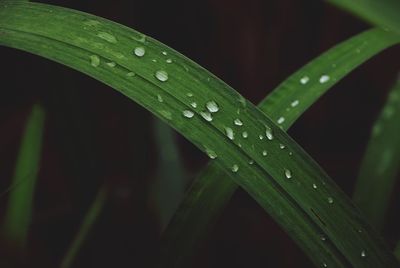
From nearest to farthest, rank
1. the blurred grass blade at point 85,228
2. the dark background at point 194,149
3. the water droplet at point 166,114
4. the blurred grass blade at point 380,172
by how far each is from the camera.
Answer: the water droplet at point 166,114, the blurred grass blade at point 380,172, the blurred grass blade at point 85,228, the dark background at point 194,149

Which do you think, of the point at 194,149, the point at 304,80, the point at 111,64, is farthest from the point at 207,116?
the point at 194,149

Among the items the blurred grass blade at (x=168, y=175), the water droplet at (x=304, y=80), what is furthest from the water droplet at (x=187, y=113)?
the blurred grass blade at (x=168, y=175)

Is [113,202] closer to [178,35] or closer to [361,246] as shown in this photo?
[178,35]

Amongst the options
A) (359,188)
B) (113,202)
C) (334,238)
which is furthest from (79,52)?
(113,202)

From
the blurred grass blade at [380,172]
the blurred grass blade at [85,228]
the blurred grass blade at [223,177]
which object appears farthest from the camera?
the blurred grass blade at [85,228]

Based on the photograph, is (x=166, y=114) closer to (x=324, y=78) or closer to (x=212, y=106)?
(x=212, y=106)

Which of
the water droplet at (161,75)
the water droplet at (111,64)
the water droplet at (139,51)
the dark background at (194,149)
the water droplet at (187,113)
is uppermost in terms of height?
the dark background at (194,149)

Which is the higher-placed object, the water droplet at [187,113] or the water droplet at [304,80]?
the water droplet at [304,80]

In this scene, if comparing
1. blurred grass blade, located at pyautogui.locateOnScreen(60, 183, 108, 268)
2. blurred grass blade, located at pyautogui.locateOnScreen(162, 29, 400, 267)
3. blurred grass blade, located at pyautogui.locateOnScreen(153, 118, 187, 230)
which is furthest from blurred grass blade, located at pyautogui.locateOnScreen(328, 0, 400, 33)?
blurred grass blade, located at pyautogui.locateOnScreen(60, 183, 108, 268)

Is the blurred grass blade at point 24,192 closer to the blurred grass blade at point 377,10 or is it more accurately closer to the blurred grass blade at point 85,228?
the blurred grass blade at point 85,228
